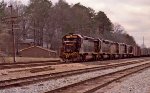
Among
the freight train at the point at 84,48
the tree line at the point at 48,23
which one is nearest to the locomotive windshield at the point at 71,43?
the freight train at the point at 84,48

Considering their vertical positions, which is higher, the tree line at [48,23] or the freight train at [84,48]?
the tree line at [48,23]

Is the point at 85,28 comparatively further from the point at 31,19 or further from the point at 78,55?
the point at 78,55

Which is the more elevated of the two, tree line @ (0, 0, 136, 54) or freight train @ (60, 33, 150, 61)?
tree line @ (0, 0, 136, 54)

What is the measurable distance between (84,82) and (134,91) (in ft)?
13.3

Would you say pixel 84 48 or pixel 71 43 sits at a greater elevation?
pixel 71 43

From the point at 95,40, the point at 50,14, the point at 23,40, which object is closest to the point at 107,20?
the point at 50,14

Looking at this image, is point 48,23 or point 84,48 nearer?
point 84,48

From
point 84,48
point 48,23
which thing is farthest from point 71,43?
point 48,23

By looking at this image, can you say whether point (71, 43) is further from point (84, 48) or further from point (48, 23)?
point (48, 23)

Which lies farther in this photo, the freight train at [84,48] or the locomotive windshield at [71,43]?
the locomotive windshield at [71,43]

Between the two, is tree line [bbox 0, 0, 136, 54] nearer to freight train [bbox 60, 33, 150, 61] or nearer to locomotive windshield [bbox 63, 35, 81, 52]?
freight train [bbox 60, 33, 150, 61]

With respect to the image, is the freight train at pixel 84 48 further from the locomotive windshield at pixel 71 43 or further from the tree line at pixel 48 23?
the tree line at pixel 48 23

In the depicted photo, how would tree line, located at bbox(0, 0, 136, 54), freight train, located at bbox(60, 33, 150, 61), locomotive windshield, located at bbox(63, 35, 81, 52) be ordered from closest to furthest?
freight train, located at bbox(60, 33, 150, 61) → locomotive windshield, located at bbox(63, 35, 81, 52) → tree line, located at bbox(0, 0, 136, 54)

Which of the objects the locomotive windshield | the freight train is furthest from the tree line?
the locomotive windshield
